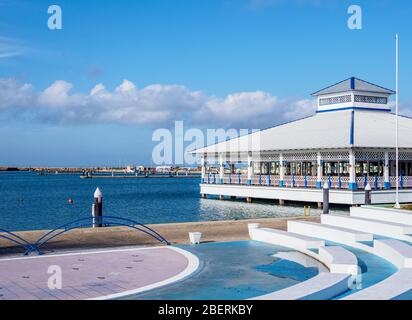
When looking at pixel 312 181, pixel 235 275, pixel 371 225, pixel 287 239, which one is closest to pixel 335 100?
pixel 312 181

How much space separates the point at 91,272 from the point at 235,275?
3414 mm

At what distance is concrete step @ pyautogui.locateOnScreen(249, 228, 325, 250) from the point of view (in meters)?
16.9

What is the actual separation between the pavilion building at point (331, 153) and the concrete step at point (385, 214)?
15.4 metres

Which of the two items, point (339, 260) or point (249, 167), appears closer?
point (339, 260)

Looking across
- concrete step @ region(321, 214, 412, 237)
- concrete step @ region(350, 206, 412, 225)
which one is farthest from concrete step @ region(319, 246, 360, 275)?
concrete step @ region(350, 206, 412, 225)

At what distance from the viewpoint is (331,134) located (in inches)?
1740

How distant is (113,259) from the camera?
1563 centimetres

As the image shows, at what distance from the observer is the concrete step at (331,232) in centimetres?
1791

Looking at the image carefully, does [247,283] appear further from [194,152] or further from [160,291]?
[194,152]

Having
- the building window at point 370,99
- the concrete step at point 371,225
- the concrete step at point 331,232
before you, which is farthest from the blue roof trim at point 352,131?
the concrete step at point 331,232

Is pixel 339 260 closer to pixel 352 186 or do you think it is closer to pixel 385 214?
pixel 385 214

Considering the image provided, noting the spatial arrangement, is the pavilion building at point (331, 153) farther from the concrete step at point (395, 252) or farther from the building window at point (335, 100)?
the concrete step at point (395, 252)
